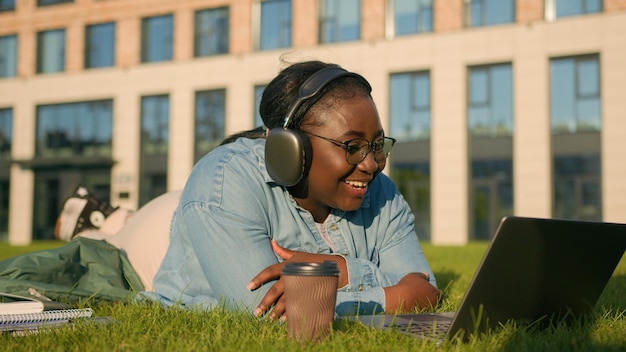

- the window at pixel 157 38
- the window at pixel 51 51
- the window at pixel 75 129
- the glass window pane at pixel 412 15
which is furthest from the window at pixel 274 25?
the window at pixel 51 51

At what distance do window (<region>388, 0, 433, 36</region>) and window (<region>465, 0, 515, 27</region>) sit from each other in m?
1.35

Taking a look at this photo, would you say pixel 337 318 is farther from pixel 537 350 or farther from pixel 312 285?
pixel 537 350

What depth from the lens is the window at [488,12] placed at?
75.8 ft

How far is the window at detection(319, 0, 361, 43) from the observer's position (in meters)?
24.9

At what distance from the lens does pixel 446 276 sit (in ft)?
24.2

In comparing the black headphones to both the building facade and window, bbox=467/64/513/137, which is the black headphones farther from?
window, bbox=467/64/513/137

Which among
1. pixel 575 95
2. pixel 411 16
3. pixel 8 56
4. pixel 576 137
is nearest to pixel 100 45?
pixel 8 56

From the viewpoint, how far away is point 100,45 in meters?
29.2

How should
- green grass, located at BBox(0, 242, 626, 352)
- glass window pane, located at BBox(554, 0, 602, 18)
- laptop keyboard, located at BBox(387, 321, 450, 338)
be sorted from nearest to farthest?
green grass, located at BBox(0, 242, 626, 352), laptop keyboard, located at BBox(387, 321, 450, 338), glass window pane, located at BBox(554, 0, 602, 18)

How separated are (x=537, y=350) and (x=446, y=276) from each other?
497 centimetres

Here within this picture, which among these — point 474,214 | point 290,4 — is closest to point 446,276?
point 474,214

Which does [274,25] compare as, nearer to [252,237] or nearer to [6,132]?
[6,132]

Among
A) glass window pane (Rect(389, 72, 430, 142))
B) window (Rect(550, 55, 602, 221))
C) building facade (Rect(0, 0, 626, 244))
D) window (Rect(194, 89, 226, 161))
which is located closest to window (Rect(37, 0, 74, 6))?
building facade (Rect(0, 0, 626, 244))

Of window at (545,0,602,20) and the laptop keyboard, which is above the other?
window at (545,0,602,20)
